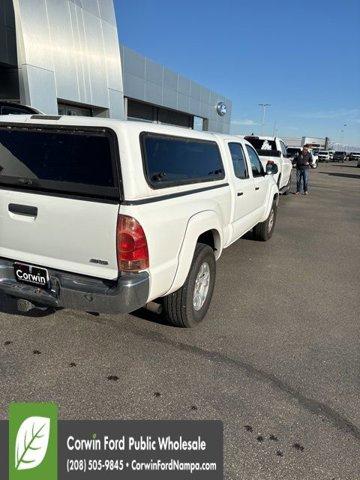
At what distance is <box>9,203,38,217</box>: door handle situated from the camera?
3.12 m

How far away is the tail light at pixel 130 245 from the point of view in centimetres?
282

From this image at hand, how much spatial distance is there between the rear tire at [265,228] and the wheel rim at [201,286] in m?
3.41

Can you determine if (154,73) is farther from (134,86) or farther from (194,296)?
(194,296)

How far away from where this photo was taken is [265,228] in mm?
7352

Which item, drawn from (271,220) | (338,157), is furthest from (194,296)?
(338,157)

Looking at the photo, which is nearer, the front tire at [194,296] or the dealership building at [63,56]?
the front tire at [194,296]

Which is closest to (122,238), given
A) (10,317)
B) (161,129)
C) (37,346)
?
(161,129)

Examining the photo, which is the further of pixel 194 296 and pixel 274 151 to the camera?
pixel 274 151

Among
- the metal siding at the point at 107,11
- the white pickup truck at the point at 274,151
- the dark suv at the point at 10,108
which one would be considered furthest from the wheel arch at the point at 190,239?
the metal siding at the point at 107,11

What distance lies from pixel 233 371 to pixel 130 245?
1361 mm

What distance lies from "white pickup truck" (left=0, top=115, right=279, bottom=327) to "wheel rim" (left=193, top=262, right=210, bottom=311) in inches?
7.2

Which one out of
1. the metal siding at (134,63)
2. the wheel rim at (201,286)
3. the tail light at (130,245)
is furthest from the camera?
the metal siding at (134,63)

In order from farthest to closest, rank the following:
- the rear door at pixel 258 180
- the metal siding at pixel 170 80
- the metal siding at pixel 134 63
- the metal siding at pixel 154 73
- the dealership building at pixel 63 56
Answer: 1. the metal siding at pixel 170 80
2. the metal siding at pixel 154 73
3. the metal siding at pixel 134 63
4. the dealership building at pixel 63 56
5. the rear door at pixel 258 180

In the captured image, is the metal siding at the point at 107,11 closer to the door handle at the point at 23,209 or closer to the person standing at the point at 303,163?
the person standing at the point at 303,163
